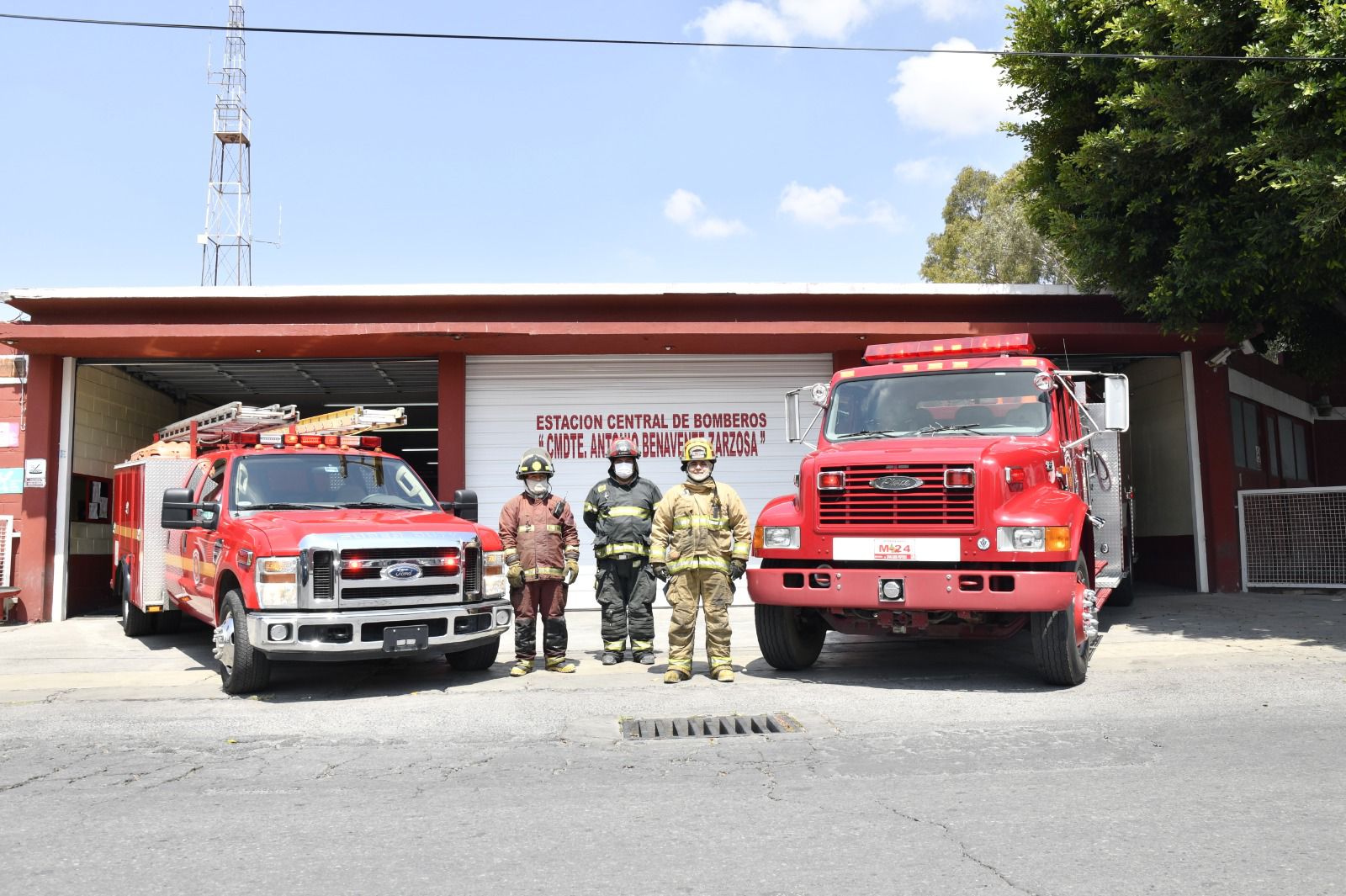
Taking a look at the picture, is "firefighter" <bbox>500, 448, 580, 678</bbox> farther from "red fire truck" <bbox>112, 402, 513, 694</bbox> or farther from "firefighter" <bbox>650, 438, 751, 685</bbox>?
"firefighter" <bbox>650, 438, 751, 685</bbox>

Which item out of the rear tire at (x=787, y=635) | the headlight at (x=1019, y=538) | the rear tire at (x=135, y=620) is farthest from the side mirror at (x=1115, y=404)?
the rear tire at (x=135, y=620)

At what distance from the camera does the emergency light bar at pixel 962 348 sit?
9414mm

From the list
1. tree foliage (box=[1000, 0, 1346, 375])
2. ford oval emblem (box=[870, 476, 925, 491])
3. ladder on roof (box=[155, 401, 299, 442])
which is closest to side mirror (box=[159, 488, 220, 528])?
ladder on roof (box=[155, 401, 299, 442])

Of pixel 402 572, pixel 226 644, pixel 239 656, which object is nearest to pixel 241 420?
pixel 226 644

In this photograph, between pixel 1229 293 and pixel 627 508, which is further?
pixel 1229 293

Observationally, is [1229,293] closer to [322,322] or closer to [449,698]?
[449,698]

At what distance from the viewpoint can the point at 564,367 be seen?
1542 centimetres

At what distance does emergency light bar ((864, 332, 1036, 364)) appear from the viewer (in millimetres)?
9414

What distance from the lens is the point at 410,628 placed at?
7.85 meters

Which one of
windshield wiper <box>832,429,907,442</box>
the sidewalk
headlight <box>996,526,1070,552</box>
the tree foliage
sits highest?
the tree foliage

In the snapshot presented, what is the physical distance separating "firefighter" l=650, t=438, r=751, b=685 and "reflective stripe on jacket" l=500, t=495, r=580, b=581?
3.08 ft

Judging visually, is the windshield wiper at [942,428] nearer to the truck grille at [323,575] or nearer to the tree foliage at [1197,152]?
the tree foliage at [1197,152]

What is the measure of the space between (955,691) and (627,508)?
337 cm

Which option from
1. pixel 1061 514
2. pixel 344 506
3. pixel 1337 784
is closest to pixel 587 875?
pixel 1337 784
